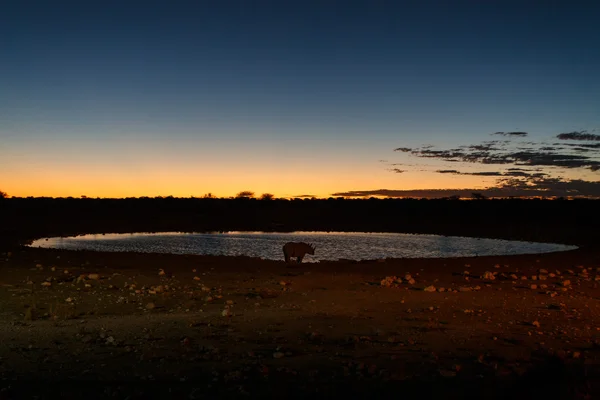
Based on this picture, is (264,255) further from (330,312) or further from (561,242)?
(561,242)

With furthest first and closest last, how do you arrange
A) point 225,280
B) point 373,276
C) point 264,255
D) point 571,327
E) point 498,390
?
point 264,255 → point 373,276 → point 225,280 → point 571,327 → point 498,390

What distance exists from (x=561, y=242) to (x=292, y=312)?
32.5 meters

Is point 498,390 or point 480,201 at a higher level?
point 480,201

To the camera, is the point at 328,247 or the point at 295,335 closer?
the point at 295,335

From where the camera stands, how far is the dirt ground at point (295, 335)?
6484 millimetres

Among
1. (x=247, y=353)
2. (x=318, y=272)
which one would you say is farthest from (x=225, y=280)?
(x=247, y=353)

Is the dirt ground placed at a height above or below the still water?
below

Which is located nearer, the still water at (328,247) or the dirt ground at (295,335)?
the dirt ground at (295,335)

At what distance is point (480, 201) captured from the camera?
9869 centimetres

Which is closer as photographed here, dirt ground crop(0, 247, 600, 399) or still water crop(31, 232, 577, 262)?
dirt ground crop(0, 247, 600, 399)

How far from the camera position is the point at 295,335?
9.03m

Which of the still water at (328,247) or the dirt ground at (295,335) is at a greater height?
the still water at (328,247)

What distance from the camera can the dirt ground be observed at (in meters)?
6.48

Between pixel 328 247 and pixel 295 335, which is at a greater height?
pixel 328 247
